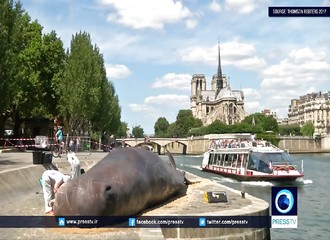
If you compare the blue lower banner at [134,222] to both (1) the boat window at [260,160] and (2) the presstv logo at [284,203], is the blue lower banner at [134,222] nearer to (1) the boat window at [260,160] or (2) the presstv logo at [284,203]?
(2) the presstv logo at [284,203]

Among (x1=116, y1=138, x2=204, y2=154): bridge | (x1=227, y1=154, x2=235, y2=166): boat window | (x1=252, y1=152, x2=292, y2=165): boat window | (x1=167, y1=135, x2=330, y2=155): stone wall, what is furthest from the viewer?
(x1=167, y1=135, x2=330, y2=155): stone wall

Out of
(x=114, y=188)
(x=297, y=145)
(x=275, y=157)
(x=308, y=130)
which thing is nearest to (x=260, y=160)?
(x=275, y=157)

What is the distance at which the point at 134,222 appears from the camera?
38.4 ft

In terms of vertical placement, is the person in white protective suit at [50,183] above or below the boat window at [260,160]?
above

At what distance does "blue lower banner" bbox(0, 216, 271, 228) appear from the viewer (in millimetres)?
11422

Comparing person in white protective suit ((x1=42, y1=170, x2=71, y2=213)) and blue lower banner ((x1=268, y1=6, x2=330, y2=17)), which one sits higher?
blue lower banner ((x1=268, y1=6, x2=330, y2=17))

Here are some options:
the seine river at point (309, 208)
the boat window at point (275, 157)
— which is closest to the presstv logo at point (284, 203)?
the seine river at point (309, 208)

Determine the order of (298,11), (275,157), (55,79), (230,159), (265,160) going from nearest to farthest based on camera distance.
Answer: (298,11), (265,160), (275,157), (230,159), (55,79)

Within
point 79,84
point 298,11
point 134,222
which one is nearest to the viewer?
point 134,222

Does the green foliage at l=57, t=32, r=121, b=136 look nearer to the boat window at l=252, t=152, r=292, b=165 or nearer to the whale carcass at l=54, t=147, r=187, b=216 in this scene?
the boat window at l=252, t=152, r=292, b=165

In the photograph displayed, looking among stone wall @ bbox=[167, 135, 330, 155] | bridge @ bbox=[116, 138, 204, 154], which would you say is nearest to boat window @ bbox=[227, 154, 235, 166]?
bridge @ bbox=[116, 138, 204, 154]

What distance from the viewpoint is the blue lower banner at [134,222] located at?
11.4 metres

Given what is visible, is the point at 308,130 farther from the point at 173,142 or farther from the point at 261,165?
the point at 261,165

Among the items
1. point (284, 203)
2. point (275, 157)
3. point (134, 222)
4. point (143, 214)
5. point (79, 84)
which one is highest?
point (79, 84)
